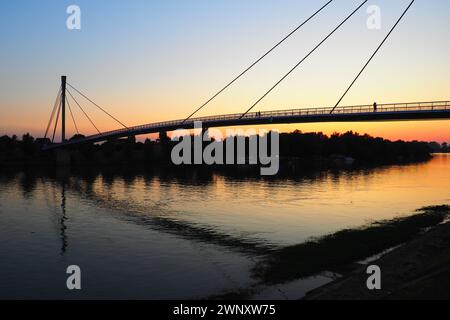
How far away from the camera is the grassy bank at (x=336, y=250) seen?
53.5ft

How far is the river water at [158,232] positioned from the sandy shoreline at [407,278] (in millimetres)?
3338

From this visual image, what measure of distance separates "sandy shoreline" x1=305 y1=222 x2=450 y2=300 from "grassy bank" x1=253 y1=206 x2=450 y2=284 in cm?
169

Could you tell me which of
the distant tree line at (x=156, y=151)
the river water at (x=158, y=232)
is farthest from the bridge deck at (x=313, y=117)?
the distant tree line at (x=156, y=151)

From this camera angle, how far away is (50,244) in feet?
68.7

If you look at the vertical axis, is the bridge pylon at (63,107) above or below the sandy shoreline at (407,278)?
above

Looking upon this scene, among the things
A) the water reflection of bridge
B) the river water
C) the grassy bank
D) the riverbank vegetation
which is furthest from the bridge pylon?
the grassy bank

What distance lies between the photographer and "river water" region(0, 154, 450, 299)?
15039 millimetres

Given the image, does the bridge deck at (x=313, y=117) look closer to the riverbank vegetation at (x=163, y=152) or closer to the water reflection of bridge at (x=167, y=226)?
the water reflection of bridge at (x=167, y=226)

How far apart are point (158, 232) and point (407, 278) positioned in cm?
1411

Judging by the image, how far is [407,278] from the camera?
45.2ft

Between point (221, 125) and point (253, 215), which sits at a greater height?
point (221, 125)
